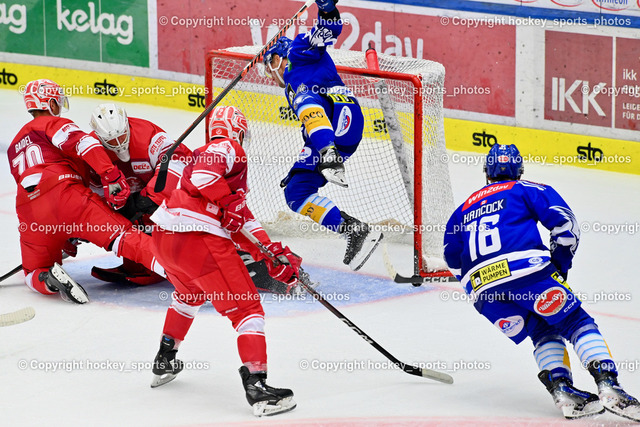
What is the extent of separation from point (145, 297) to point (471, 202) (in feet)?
7.57

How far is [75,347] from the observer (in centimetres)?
528

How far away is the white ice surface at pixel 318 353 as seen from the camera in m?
4.43

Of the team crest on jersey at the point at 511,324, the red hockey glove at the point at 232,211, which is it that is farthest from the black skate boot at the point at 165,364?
the team crest on jersey at the point at 511,324

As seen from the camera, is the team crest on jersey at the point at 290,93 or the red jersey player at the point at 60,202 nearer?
the red jersey player at the point at 60,202

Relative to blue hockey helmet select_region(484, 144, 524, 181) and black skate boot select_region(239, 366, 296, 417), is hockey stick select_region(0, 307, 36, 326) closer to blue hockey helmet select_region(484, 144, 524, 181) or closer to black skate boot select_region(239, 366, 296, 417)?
black skate boot select_region(239, 366, 296, 417)

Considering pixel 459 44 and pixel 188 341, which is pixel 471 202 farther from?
pixel 459 44

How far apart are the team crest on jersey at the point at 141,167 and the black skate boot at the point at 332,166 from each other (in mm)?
983

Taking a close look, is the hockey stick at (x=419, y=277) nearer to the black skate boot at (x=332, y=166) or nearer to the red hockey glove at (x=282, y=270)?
the black skate boot at (x=332, y=166)

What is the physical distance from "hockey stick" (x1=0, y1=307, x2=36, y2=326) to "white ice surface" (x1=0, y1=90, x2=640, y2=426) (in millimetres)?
59

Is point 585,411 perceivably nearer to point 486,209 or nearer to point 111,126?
point 486,209

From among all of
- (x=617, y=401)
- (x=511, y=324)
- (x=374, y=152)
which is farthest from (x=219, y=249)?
(x=374, y=152)

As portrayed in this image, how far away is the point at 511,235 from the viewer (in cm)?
424

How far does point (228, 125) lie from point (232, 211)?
40 centimetres

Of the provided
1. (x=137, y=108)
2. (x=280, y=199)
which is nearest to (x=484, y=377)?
(x=280, y=199)
